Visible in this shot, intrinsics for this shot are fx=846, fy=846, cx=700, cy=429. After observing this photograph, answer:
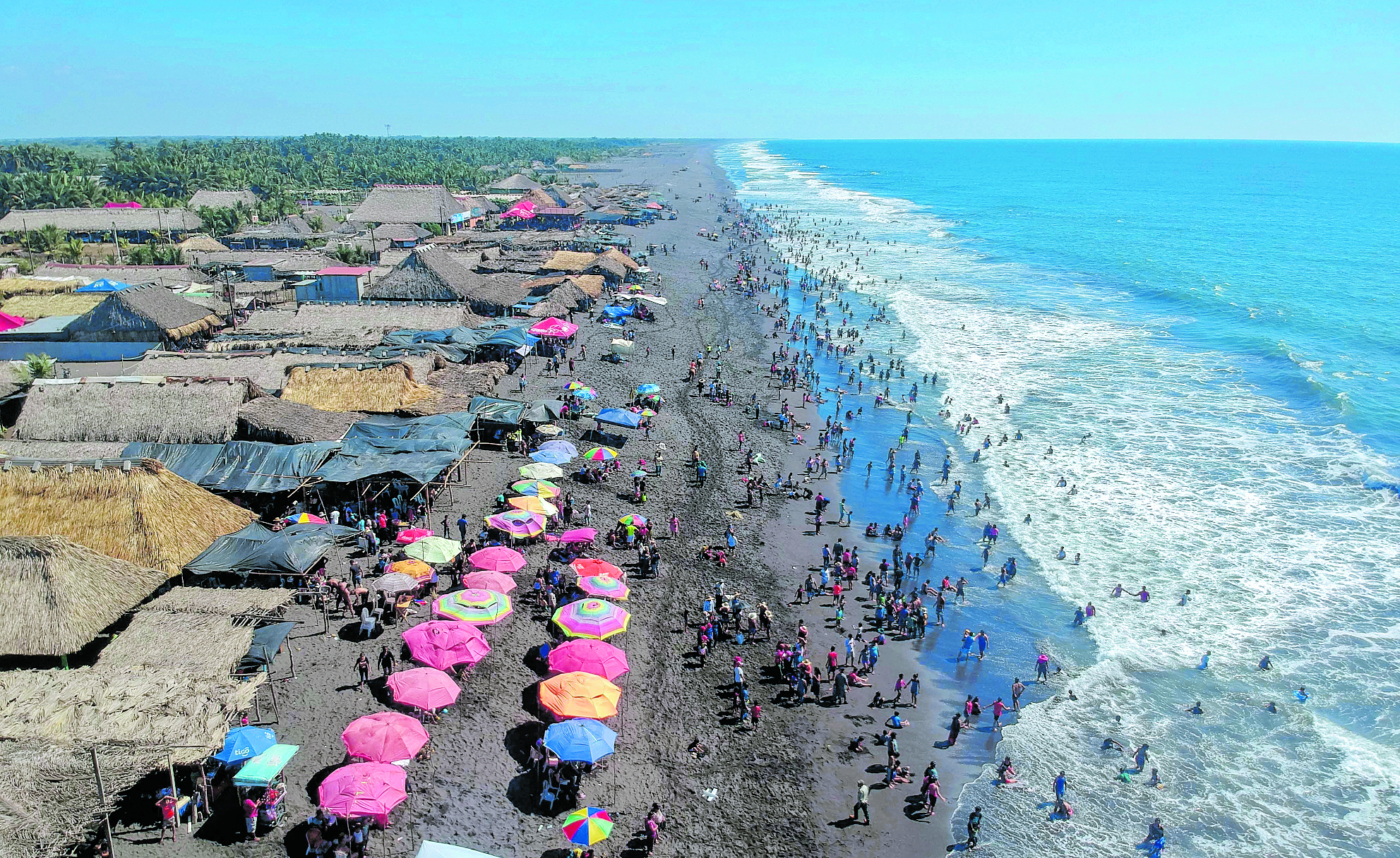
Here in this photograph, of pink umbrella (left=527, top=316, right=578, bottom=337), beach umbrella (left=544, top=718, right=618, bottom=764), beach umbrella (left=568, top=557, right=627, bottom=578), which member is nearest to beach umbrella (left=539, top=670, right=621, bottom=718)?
beach umbrella (left=544, top=718, right=618, bottom=764)

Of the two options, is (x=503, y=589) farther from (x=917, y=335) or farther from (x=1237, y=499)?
(x=917, y=335)

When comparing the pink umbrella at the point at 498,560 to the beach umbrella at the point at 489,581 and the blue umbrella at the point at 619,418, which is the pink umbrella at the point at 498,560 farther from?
the blue umbrella at the point at 619,418

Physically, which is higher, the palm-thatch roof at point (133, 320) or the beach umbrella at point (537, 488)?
the palm-thatch roof at point (133, 320)

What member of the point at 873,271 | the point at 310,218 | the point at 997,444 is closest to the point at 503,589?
the point at 997,444

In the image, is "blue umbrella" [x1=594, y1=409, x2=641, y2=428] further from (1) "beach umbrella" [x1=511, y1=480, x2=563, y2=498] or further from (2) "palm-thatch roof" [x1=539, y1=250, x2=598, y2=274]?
(2) "palm-thatch roof" [x1=539, y1=250, x2=598, y2=274]

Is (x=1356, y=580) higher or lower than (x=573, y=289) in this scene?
lower

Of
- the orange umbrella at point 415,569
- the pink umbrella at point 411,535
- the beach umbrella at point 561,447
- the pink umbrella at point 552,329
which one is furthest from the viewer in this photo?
the pink umbrella at point 552,329

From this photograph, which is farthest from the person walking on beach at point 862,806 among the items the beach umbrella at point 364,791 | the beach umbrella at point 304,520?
the beach umbrella at point 304,520

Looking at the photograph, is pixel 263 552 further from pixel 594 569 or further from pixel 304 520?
pixel 594 569
